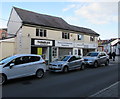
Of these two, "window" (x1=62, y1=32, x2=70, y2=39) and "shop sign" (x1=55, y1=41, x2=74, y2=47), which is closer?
"shop sign" (x1=55, y1=41, x2=74, y2=47)

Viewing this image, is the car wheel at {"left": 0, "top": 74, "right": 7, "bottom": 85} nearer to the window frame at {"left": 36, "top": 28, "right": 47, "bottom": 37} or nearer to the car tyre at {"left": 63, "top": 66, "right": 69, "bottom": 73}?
the car tyre at {"left": 63, "top": 66, "right": 69, "bottom": 73}

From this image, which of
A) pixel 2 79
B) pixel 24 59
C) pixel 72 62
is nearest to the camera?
pixel 2 79

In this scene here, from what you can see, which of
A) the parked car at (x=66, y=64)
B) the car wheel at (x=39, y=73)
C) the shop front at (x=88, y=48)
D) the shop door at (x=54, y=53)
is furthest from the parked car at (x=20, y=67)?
the shop front at (x=88, y=48)

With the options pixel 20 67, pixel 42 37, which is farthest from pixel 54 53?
pixel 20 67

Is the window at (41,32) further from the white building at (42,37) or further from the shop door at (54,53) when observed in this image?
the shop door at (54,53)

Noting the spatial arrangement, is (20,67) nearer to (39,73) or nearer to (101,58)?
(39,73)

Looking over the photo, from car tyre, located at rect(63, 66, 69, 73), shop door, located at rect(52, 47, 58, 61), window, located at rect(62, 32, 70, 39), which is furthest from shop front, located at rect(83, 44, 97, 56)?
car tyre, located at rect(63, 66, 69, 73)

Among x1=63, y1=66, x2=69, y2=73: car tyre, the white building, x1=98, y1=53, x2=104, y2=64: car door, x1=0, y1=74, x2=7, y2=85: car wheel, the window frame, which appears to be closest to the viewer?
x1=0, y1=74, x2=7, y2=85: car wheel

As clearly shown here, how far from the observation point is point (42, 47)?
19328 mm

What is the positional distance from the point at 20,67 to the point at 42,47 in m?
11.2

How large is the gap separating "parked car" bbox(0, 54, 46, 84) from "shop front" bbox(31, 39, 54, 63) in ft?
27.7

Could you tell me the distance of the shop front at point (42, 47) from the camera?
17.8m

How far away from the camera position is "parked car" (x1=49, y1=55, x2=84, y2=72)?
11.4m

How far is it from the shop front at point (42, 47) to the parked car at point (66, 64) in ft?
21.6
